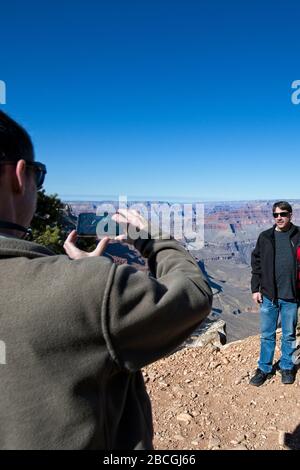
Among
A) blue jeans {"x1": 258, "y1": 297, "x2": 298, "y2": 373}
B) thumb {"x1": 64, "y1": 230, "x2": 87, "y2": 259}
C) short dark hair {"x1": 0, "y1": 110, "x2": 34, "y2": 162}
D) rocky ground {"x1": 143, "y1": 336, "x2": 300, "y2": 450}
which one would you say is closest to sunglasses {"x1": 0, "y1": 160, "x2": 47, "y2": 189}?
short dark hair {"x1": 0, "y1": 110, "x2": 34, "y2": 162}

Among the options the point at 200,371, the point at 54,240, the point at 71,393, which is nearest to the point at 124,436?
the point at 71,393

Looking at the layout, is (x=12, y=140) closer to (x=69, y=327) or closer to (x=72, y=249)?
(x=72, y=249)

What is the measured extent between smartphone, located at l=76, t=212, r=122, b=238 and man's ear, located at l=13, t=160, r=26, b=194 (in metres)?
0.43

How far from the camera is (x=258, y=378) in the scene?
5.47 meters

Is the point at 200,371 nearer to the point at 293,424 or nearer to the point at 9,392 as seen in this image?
the point at 293,424

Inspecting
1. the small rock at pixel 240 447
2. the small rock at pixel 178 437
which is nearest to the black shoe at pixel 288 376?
the small rock at pixel 240 447

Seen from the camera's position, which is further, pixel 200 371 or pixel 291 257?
pixel 200 371

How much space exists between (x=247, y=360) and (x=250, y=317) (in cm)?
14595

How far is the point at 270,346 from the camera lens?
5.54 metres

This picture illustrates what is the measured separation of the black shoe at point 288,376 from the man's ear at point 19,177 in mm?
5339

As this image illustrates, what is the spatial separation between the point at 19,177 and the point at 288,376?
5385mm

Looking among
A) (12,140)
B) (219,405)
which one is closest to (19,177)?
(12,140)

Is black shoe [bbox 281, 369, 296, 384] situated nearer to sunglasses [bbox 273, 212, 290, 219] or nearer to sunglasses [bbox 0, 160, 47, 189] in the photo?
sunglasses [bbox 273, 212, 290, 219]
